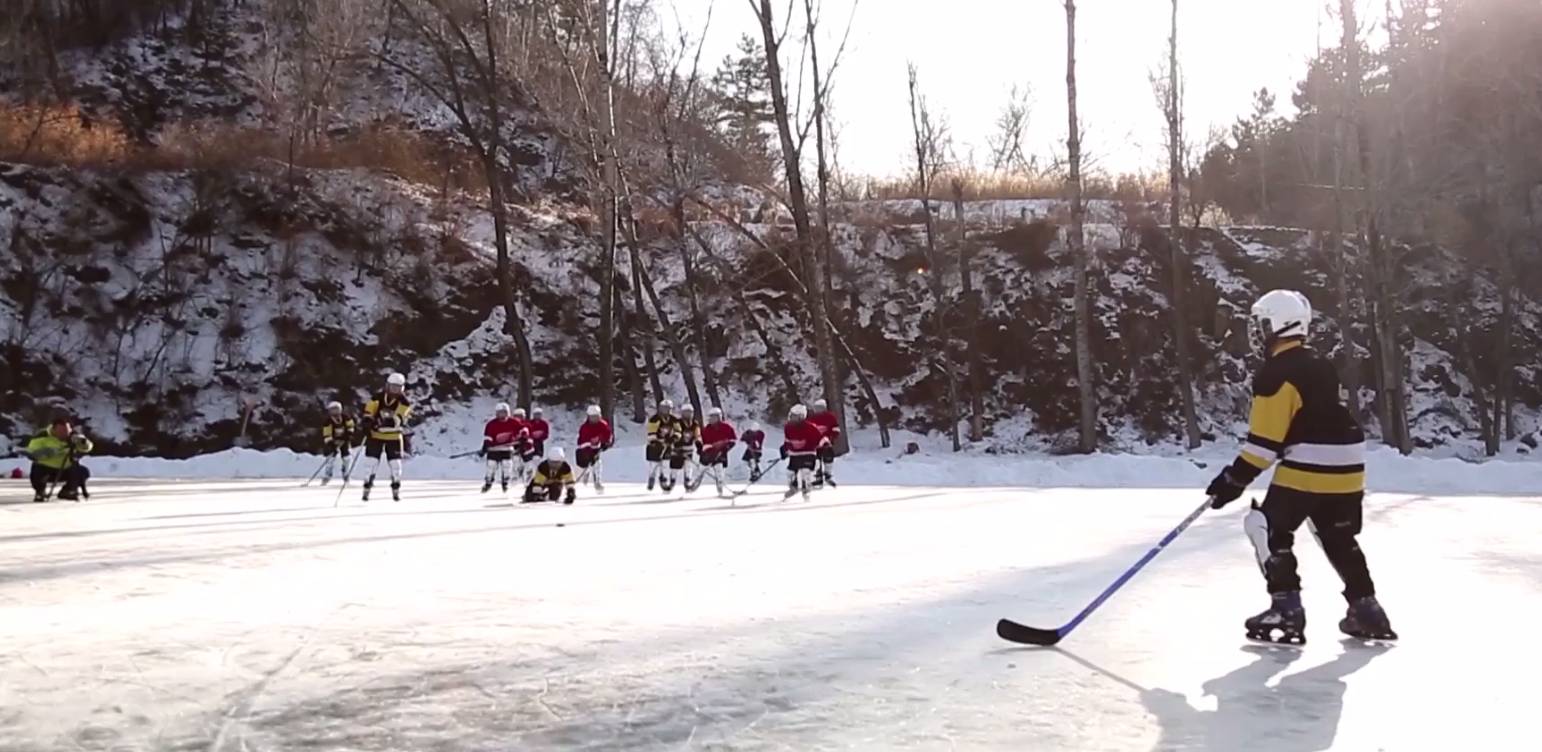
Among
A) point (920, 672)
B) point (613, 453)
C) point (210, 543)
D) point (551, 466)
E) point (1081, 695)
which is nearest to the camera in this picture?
point (1081, 695)

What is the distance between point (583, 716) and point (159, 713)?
5.02 ft

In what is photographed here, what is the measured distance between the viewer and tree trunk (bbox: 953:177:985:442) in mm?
34531

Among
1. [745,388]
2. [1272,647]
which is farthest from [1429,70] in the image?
[1272,647]

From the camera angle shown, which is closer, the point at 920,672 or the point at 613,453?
the point at 920,672

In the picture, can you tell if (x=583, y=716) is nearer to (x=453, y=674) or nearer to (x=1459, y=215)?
(x=453, y=674)

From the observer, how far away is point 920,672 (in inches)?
186

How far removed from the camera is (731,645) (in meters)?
5.25

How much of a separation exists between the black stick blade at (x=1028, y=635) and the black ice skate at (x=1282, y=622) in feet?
3.19

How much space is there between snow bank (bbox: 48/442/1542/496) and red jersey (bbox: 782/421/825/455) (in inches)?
173

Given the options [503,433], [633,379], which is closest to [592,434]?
[503,433]

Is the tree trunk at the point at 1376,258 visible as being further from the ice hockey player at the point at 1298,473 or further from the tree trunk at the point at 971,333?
the ice hockey player at the point at 1298,473

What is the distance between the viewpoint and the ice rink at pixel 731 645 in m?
3.87

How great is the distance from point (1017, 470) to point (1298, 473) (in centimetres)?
1707

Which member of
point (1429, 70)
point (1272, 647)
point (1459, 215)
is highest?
point (1429, 70)
